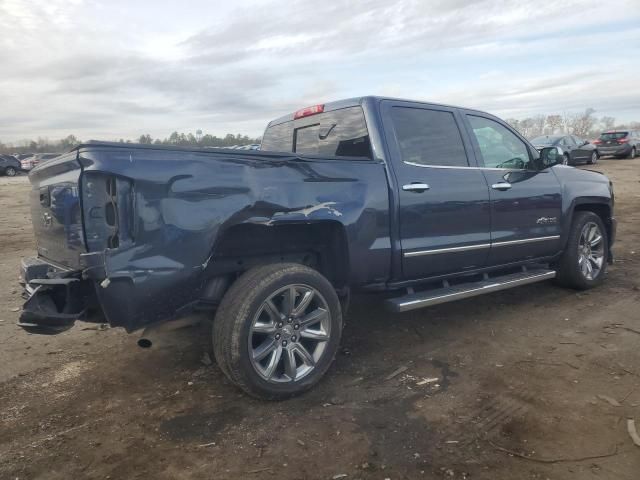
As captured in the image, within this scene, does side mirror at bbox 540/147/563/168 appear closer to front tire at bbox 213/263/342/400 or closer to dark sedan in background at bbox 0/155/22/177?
front tire at bbox 213/263/342/400

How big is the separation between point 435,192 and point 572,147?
68.7 feet

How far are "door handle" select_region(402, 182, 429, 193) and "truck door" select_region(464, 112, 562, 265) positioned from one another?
84 centimetres

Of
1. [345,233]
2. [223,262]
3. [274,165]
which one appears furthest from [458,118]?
[223,262]

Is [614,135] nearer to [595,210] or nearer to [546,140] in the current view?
[546,140]

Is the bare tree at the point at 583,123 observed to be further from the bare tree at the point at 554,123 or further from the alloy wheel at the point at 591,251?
the alloy wheel at the point at 591,251

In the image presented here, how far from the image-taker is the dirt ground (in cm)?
261

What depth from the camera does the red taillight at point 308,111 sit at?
4516 millimetres

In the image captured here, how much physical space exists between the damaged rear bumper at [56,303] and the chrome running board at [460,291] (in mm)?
2148

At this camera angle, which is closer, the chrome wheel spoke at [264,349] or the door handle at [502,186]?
the chrome wheel spoke at [264,349]

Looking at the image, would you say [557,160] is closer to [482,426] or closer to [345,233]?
[345,233]

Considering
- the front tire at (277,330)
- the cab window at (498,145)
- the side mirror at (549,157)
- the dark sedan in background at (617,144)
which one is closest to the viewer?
the front tire at (277,330)

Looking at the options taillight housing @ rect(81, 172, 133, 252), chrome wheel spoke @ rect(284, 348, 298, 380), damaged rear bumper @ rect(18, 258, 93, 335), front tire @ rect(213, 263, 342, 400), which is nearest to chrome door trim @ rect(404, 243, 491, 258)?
front tire @ rect(213, 263, 342, 400)

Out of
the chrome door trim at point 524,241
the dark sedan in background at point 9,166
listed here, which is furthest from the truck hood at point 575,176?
the dark sedan in background at point 9,166

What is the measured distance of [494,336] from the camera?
14.2 feet
